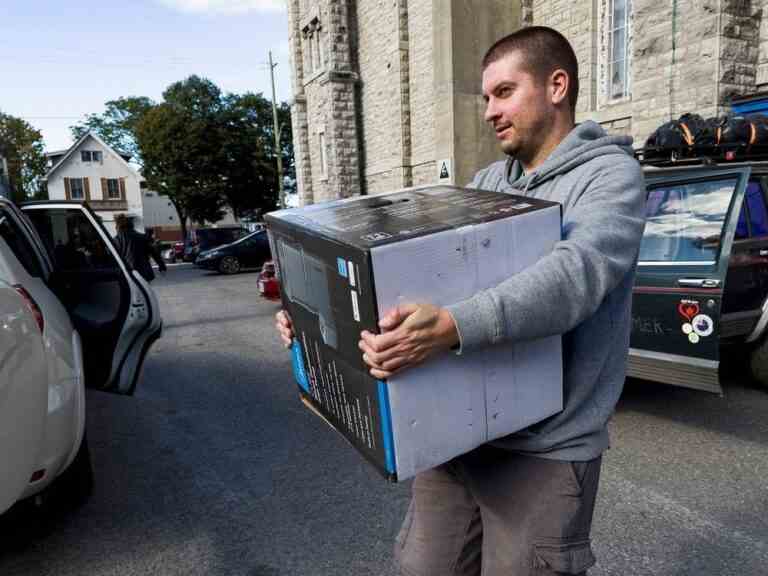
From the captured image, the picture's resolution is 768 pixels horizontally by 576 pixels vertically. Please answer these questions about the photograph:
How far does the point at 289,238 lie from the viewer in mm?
1529

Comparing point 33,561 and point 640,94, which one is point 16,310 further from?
point 640,94

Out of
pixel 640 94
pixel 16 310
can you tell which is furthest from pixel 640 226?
pixel 640 94

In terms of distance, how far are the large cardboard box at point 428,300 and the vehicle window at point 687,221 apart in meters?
3.30

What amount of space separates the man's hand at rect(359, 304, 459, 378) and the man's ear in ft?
2.35

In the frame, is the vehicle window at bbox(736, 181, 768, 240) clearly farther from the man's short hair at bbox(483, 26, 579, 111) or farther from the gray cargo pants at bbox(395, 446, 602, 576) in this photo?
the gray cargo pants at bbox(395, 446, 602, 576)

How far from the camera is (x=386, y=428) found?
1.24 meters

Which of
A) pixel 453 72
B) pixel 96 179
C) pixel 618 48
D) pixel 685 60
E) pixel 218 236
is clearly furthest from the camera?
pixel 96 179

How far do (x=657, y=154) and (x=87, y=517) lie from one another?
582 centimetres

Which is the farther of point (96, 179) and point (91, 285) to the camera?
point (96, 179)

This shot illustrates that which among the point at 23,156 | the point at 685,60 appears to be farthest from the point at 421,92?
the point at 23,156

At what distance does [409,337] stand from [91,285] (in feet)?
17.3

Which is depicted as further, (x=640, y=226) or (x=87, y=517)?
(x=87, y=517)

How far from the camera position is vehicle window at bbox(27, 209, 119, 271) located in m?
4.86

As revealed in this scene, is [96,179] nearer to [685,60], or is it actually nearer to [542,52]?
[685,60]
